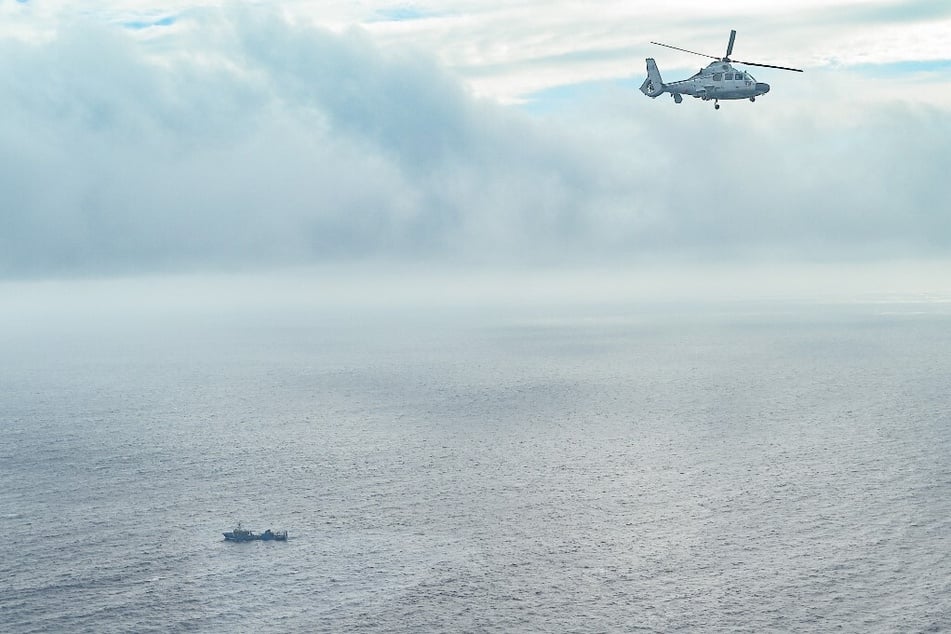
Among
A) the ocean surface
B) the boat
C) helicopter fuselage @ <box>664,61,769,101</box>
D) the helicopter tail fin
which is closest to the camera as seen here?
the ocean surface

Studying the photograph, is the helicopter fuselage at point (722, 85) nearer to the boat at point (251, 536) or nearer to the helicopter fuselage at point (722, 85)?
the helicopter fuselage at point (722, 85)

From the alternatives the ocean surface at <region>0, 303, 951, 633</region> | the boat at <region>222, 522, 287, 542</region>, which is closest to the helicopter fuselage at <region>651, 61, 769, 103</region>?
the ocean surface at <region>0, 303, 951, 633</region>

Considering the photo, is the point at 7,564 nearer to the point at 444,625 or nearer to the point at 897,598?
the point at 444,625

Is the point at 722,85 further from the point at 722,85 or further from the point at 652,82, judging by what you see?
the point at 652,82

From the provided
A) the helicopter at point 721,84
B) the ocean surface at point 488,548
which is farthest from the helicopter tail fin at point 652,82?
the ocean surface at point 488,548

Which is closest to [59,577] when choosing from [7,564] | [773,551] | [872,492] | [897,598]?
[7,564]

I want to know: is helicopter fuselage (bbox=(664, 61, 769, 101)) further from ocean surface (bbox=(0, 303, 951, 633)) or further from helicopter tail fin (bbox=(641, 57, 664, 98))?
ocean surface (bbox=(0, 303, 951, 633))

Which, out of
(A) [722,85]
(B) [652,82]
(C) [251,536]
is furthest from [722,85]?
(C) [251,536]
